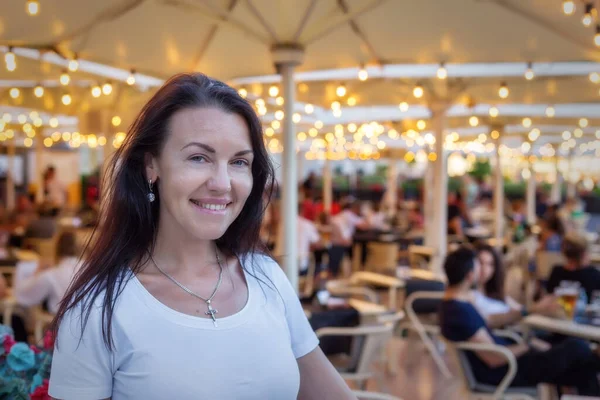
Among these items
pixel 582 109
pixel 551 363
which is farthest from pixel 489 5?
pixel 582 109

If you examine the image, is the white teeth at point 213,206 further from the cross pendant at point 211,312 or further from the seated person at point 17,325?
the seated person at point 17,325

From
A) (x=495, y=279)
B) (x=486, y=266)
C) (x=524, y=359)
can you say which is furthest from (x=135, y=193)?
(x=495, y=279)

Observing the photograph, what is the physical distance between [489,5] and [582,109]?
7.89 meters

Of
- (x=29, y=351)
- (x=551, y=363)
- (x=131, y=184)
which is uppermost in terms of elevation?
(x=131, y=184)

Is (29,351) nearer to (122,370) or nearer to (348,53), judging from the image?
(122,370)

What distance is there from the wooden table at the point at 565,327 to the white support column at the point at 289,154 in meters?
1.99

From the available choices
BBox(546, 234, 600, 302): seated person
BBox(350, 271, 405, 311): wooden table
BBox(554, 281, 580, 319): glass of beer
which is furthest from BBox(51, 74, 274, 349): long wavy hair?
BBox(350, 271, 405, 311): wooden table

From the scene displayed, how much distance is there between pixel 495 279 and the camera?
6.26 m

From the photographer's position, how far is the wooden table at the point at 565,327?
5.09 metres

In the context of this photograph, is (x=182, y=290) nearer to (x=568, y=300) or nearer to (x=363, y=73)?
(x=568, y=300)

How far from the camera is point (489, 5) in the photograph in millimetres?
6992

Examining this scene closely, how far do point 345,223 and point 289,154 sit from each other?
6.94 m

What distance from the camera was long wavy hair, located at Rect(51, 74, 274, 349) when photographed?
1510 millimetres

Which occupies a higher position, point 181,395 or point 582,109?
point 582,109
